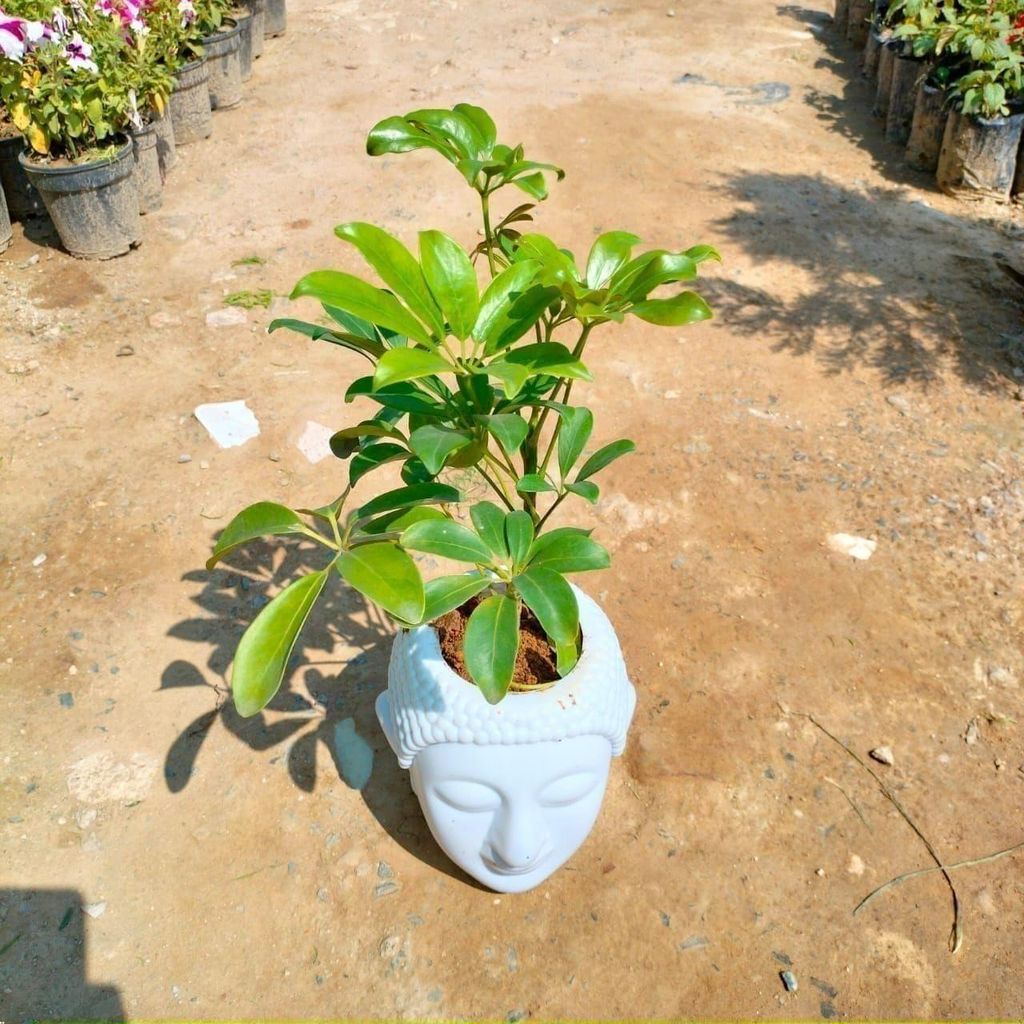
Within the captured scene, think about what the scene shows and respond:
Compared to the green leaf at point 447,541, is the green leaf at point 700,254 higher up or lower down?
higher up

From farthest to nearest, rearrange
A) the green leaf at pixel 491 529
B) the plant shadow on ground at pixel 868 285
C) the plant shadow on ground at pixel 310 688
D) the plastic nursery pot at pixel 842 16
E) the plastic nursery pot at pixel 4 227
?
1. the plastic nursery pot at pixel 842 16
2. the plastic nursery pot at pixel 4 227
3. the plant shadow on ground at pixel 868 285
4. the plant shadow on ground at pixel 310 688
5. the green leaf at pixel 491 529

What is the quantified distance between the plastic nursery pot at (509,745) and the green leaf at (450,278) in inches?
26.2

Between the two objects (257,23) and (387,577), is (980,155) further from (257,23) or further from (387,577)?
(257,23)

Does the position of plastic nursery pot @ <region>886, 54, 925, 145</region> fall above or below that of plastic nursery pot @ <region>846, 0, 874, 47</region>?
below

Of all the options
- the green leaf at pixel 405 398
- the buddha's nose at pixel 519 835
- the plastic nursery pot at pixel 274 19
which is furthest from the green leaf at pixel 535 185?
the plastic nursery pot at pixel 274 19

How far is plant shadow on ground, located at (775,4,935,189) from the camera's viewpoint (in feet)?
17.1

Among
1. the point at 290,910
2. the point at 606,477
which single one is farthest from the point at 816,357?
the point at 290,910

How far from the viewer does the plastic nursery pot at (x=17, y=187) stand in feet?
14.9

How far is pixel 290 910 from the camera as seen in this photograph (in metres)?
2.02

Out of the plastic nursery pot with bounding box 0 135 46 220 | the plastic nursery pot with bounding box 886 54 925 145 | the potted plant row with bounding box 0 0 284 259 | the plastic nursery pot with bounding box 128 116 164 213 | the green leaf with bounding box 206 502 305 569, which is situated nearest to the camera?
the green leaf with bounding box 206 502 305 569

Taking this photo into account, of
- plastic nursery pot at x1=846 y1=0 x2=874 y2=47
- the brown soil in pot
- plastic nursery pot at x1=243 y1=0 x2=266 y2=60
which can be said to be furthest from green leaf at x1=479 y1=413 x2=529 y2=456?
plastic nursery pot at x1=846 y1=0 x2=874 y2=47

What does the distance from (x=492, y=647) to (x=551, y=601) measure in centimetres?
11

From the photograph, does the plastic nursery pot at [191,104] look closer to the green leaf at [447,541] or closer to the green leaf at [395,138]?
the green leaf at [395,138]

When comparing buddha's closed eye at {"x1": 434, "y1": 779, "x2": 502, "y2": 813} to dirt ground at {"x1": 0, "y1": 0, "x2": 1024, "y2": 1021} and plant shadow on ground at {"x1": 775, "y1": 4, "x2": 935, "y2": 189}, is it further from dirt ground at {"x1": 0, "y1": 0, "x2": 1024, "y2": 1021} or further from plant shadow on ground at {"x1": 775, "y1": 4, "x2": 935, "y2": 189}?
plant shadow on ground at {"x1": 775, "y1": 4, "x2": 935, "y2": 189}
